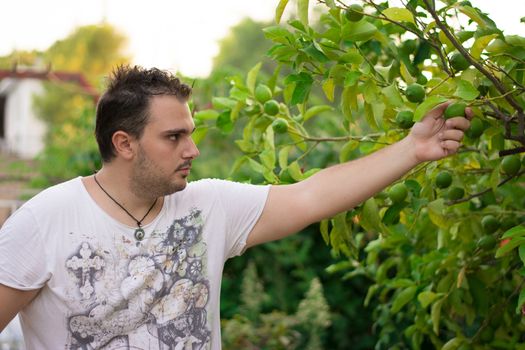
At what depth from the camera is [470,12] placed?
2.23m

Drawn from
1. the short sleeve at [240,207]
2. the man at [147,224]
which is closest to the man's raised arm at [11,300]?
the man at [147,224]

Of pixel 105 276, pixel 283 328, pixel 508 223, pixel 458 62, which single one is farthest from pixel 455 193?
pixel 283 328

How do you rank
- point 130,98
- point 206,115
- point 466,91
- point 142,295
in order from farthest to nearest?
point 206,115 < point 130,98 < point 142,295 < point 466,91

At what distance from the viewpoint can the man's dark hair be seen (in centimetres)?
250

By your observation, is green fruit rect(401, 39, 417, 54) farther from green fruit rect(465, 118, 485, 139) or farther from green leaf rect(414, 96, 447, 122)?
green leaf rect(414, 96, 447, 122)

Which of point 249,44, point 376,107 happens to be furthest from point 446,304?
point 249,44

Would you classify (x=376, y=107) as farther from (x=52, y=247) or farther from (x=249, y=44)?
(x=249, y=44)

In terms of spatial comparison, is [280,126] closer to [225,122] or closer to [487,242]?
[225,122]

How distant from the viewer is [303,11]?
93.3 inches

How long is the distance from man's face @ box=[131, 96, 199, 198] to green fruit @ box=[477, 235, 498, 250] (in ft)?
2.83

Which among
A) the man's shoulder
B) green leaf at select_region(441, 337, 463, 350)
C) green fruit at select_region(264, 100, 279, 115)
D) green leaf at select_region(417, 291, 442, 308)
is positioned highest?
green fruit at select_region(264, 100, 279, 115)

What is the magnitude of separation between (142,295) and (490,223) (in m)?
1.03

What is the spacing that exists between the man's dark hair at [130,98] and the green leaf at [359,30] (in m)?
0.47

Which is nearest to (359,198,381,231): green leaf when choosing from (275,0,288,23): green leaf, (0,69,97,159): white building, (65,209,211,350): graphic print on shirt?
(65,209,211,350): graphic print on shirt
